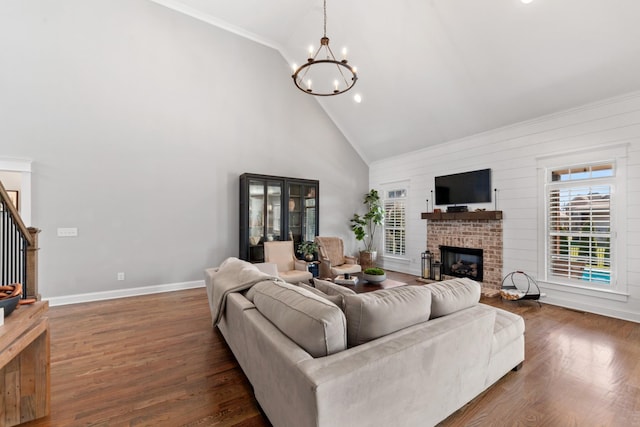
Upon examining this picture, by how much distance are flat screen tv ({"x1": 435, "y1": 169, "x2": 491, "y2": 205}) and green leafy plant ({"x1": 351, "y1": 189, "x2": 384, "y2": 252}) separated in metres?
1.58

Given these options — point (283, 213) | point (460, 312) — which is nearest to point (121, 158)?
point (283, 213)

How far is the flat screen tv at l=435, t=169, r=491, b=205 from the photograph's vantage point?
491 centimetres

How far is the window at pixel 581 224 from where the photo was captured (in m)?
3.68

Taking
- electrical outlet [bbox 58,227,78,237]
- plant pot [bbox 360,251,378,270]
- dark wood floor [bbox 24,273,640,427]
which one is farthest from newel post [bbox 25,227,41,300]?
plant pot [bbox 360,251,378,270]

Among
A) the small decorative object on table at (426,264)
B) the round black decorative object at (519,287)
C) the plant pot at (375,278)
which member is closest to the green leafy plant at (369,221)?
the small decorative object on table at (426,264)

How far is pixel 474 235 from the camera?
5090 mm

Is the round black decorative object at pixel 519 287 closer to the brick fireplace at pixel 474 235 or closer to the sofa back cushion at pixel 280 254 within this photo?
the brick fireplace at pixel 474 235

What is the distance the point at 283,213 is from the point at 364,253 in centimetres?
250

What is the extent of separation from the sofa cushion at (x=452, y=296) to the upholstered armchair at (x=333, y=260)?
117 inches

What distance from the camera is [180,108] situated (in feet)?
15.7

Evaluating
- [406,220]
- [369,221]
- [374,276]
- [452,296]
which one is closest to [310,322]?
[452,296]

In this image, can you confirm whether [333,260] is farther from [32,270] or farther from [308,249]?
[32,270]

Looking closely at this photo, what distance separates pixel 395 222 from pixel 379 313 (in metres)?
5.50

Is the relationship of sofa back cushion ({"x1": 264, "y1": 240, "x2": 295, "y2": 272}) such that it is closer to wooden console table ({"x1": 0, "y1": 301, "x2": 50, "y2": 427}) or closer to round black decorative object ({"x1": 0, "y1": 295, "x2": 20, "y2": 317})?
wooden console table ({"x1": 0, "y1": 301, "x2": 50, "y2": 427})
